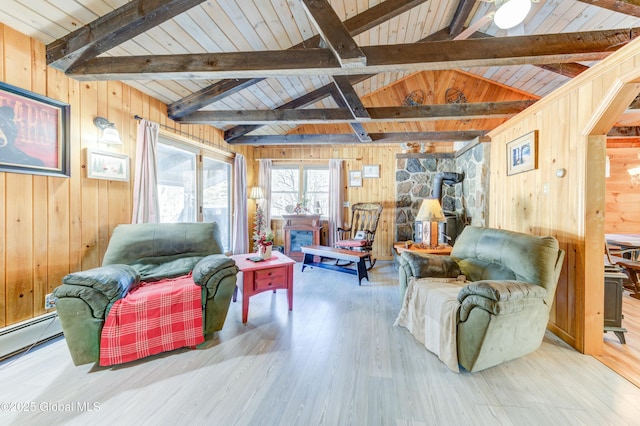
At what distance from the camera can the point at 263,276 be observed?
8.41 ft

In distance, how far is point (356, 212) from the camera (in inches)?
210

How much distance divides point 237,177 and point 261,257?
8.32 feet

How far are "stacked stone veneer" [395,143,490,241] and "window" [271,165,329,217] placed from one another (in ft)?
5.21

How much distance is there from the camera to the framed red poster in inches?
74.7

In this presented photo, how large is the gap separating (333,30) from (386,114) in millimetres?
1536

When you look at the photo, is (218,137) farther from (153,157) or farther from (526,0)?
(526,0)

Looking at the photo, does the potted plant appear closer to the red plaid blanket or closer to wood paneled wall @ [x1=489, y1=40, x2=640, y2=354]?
the red plaid blanket

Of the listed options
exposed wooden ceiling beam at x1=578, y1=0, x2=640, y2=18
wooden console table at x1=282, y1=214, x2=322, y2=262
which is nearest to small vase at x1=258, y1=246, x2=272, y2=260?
wooden console table at x1=282, y1=214, x2=322, y2=262

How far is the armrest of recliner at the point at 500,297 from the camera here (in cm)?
165

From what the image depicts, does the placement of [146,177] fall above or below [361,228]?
above

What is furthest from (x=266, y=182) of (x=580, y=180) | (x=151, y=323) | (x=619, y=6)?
(x=619, y=6)

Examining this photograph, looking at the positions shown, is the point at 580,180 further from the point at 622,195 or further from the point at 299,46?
the point at 622,195

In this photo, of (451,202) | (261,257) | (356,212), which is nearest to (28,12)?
(261,257)

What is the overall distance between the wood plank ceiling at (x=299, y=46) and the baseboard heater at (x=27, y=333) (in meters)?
2.05
